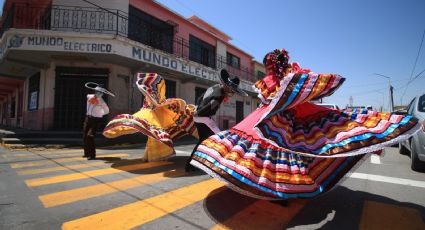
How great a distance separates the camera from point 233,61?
76.8 feet

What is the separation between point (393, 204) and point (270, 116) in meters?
2.09

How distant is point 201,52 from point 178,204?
17.0 metres

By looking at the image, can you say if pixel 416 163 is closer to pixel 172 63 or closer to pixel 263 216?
pixel 263 216

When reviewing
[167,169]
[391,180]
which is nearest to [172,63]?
[167,169]

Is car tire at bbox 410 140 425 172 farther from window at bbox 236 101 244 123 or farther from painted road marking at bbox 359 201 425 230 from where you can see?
window at bbox 236 101 244 123

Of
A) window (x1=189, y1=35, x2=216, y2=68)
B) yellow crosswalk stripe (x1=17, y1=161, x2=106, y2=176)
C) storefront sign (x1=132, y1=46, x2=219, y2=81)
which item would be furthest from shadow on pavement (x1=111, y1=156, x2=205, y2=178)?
window (x1=189, y1=35, x2=216, y2=68)

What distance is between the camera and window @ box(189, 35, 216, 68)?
58.9 feet

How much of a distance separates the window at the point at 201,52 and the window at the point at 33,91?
9238 mm

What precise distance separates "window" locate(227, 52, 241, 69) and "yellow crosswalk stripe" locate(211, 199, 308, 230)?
20.3 meters

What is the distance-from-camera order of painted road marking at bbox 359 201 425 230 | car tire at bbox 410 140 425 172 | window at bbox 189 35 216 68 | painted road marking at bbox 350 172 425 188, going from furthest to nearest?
window at bbox 189 35 216 68 → car tire at bbox 410 140 425 172 → painted road marking at bbox 350 172 425 188 → painted road marking at bbox 359 201 425 230

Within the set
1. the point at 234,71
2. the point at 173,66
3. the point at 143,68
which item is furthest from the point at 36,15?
the point at 234,71

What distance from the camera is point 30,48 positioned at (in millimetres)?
10430

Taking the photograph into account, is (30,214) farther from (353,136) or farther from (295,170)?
(353,136)

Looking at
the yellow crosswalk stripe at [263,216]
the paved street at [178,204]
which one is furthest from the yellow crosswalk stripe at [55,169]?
the yellow crosswalk stripe at [263,216]
